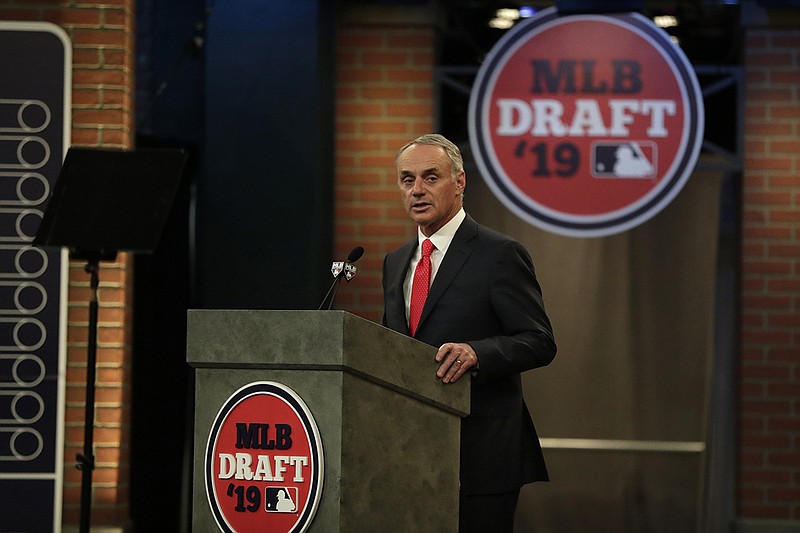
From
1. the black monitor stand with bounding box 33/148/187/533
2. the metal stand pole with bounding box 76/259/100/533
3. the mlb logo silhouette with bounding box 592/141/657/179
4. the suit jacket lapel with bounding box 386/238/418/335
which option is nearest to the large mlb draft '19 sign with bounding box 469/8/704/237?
the mlb logo silhouette with bounding box 592/141/657/179

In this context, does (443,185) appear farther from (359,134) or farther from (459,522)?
(359,134)

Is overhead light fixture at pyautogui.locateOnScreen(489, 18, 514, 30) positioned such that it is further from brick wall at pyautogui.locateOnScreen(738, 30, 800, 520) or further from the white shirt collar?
the white shirt collar

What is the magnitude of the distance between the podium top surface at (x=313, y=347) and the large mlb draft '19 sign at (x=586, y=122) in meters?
2.96

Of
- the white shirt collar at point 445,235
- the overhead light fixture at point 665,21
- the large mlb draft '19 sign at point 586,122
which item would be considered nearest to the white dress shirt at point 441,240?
the white shirt collar at point 445,235

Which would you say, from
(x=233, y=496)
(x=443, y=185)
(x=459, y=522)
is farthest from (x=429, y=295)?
(x=233, y=496)

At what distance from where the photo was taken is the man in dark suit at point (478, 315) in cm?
286

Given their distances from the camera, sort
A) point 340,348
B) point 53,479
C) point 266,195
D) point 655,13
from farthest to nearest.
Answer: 1. point 655,13
2. point 266,195
3. point 53,479
4. point 340,348

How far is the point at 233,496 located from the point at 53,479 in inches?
84.1

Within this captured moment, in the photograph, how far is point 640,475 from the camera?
17.9 ft

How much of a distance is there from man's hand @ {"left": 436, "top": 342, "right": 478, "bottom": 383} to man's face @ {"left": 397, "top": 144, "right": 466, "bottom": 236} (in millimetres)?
429

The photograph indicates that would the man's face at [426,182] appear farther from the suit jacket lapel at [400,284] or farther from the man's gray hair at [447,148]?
the suit jacket lapel at [400,284]

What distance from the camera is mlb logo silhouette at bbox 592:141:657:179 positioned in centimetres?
544

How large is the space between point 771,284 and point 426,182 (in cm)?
300

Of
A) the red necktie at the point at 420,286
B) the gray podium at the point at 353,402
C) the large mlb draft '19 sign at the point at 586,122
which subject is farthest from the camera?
the large mlb draft '19 sign at the point at 586,122
